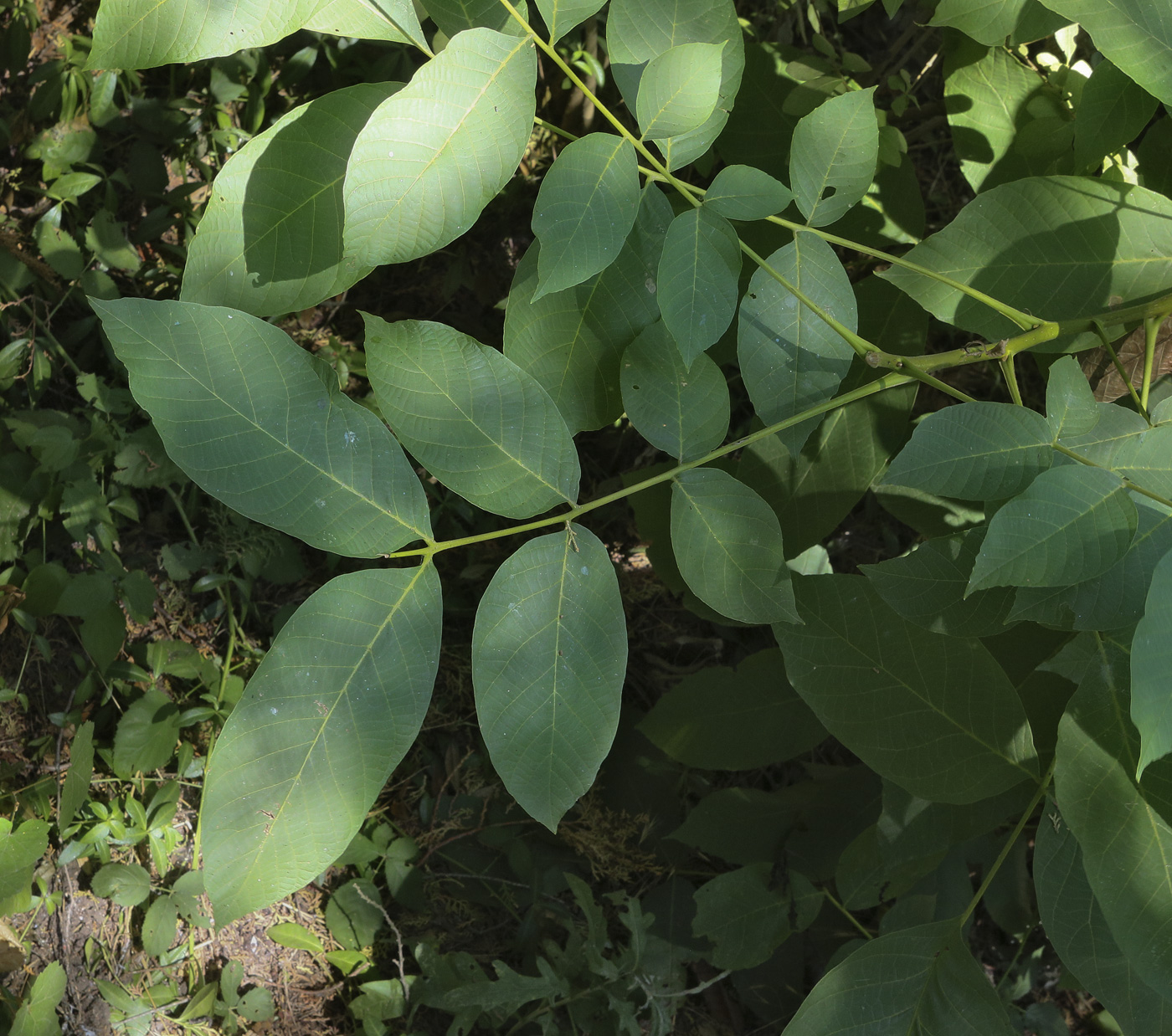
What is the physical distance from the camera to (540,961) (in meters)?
1.77

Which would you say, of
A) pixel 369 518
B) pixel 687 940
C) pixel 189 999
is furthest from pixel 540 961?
pixel 369 518

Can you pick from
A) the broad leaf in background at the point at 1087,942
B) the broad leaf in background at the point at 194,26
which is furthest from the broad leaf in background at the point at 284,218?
the broad leaf in background at the point at 1087,942

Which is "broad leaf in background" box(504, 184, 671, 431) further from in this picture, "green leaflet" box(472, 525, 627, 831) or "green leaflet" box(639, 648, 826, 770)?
"green leaflet" box(639, 648, 826, 770)

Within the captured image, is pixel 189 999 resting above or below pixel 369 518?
below

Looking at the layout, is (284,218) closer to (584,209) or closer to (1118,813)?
(584,209)

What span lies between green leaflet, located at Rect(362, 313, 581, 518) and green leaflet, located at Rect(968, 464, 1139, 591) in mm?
451

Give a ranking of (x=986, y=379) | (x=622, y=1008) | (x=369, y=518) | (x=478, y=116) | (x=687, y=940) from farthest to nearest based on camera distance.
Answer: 1. (x=986, y=379)
2. (x=687, y=940)
3. (x=622, y=1008)
4. (x=369, y=518)
5. (x=478, y=116)

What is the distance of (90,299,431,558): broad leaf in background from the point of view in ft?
2.80

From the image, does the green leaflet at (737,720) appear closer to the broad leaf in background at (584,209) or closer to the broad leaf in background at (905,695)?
the broad leaf in background at (905,695)

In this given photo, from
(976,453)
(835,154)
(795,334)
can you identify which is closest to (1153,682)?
(976,453)

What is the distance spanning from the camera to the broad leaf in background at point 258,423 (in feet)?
2.80

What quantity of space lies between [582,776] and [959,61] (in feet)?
4.32

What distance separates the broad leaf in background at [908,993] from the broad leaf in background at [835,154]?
94 centimetres

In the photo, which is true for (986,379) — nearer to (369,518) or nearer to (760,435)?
(760,435)
